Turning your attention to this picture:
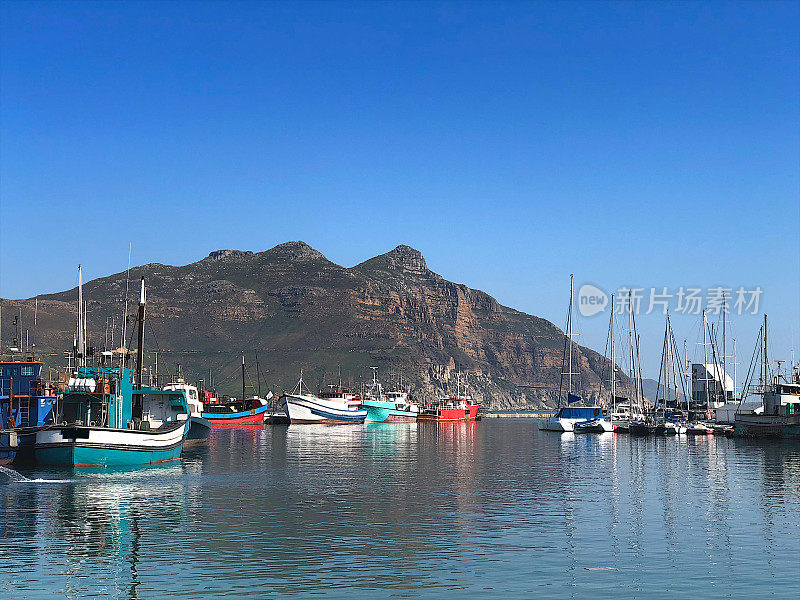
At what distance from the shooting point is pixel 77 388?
61.3 metres

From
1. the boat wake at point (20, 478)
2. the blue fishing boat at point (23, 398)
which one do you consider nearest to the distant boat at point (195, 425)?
the blue fishing boat at point (23, 398)

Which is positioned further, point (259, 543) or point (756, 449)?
point (756, 449)

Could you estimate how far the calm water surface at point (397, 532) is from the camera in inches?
1088

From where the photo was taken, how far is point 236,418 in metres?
166

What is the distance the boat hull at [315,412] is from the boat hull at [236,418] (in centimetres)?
1141

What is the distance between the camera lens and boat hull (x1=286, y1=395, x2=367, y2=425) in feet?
608

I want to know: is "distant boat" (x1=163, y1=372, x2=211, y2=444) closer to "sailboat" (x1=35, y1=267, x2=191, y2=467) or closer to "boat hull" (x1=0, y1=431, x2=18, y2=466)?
"sailboat" (x1=35, y1=267, x2=191, y2=467)

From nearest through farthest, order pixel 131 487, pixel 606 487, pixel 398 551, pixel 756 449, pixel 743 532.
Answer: pixel 398 551 → pixel 743 532 → pixel 131 487 → pixel 606 487 → pixel 756 449

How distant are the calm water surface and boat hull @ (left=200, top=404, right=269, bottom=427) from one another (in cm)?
9361

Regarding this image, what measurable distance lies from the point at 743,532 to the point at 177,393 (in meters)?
75.3

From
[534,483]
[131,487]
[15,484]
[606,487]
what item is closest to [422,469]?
[534,483]

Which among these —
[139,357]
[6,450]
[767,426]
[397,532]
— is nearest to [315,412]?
[767,426]

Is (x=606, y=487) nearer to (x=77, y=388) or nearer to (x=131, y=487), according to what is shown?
(x=131, y=487)

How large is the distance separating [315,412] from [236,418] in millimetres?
25046
